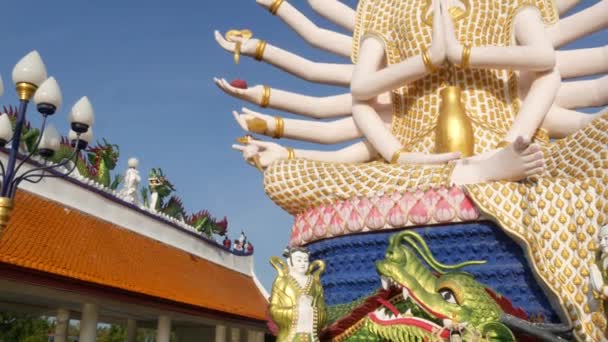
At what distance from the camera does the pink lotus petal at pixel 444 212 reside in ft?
18.5

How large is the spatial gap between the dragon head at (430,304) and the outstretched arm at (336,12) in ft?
14.9

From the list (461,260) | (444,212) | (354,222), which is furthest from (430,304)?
(354,222)

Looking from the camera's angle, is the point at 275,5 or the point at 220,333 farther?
the point at 220,333

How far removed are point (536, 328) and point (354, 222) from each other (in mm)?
1882

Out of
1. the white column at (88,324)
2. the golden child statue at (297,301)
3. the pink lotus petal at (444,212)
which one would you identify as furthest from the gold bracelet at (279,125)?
the white column at (88,324)

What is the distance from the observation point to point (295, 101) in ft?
28.0

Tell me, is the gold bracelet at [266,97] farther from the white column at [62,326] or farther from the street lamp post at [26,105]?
the white column at [62,326]

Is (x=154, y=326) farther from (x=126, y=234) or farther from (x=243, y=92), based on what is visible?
(x=243, y=92)

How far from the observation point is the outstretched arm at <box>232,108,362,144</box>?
818cm

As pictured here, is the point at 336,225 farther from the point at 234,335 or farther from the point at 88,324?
the point at 234,335

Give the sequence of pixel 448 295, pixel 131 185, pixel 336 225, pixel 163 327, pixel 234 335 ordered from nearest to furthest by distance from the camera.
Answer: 1. pixel 448 295
2. pixel 336 225
3. pixel 163 327
4. pixel 131 185
5. pixel 234 335

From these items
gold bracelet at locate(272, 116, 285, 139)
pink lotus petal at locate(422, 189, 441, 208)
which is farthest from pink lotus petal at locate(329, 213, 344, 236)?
gold bracelet at locate(272, 116, 285, 139)

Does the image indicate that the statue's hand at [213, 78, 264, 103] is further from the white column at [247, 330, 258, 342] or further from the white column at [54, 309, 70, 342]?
the white column at [247, 330, 258, 342]

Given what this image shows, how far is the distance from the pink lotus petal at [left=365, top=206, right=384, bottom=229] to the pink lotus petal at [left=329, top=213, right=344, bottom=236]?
29 centimetres
